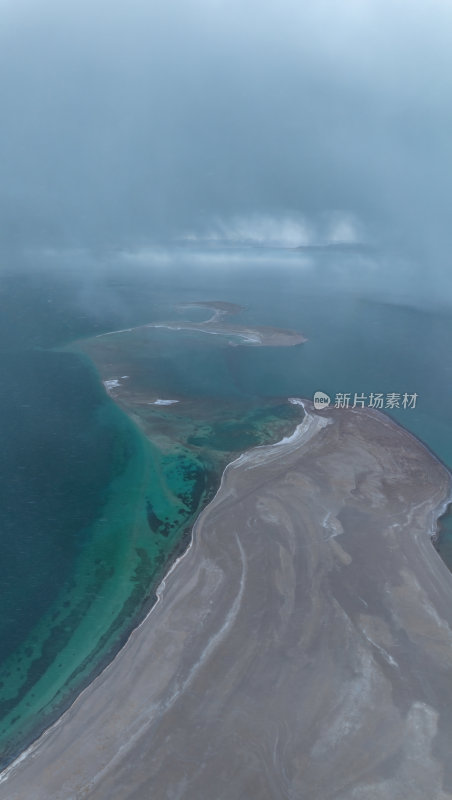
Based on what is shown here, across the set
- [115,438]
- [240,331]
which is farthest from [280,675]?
[240,331]

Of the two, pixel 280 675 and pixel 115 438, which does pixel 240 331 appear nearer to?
pixel 115 438

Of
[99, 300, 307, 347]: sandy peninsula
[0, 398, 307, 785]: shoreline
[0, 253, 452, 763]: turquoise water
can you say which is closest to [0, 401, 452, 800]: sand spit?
[0, 398, 307, 785]: shoreline

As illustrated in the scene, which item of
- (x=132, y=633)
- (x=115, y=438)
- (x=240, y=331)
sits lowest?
(x=132, y=633)

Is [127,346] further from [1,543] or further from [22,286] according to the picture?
[22,286]

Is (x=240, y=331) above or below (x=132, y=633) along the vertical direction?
above

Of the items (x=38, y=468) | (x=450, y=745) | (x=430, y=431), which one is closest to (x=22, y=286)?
(x=38, y=468)

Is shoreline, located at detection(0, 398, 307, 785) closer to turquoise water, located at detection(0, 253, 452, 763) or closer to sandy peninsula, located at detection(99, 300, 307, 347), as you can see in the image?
turquoise water, located at detection(0, 253, 452, 763)
